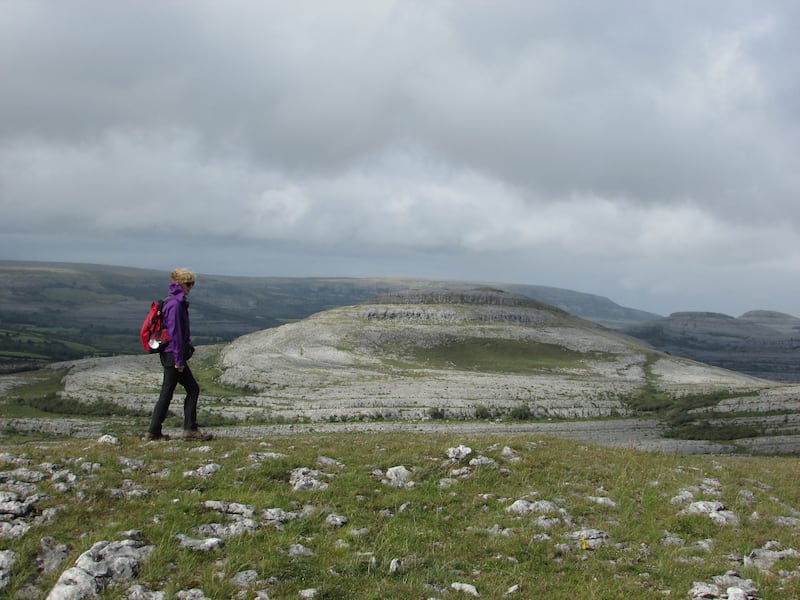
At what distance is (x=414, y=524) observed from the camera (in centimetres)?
→ 1390

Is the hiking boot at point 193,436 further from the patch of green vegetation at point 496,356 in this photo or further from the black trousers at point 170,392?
the patch of green vegetation at point 496,356

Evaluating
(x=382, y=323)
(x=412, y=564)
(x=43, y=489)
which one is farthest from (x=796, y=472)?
(x=382, y=323)

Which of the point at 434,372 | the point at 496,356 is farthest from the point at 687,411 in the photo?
the point at 496,356

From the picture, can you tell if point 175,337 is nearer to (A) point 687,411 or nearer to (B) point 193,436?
(B) point 193,436

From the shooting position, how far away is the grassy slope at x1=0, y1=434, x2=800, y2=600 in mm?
11117

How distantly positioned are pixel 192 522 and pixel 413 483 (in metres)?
6.29

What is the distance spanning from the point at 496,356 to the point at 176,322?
397ft

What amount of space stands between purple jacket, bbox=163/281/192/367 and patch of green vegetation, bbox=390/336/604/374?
4175 inches

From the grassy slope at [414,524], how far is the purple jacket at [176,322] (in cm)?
302

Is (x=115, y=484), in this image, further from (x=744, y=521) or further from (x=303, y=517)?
(x=744, y=521)

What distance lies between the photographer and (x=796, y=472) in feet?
76.7

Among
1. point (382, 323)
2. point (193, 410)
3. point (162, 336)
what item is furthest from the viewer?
point (382, 323)

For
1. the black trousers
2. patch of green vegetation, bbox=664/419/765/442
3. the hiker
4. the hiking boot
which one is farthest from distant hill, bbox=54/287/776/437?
the hiker

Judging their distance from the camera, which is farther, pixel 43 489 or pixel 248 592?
pixel 43 489
